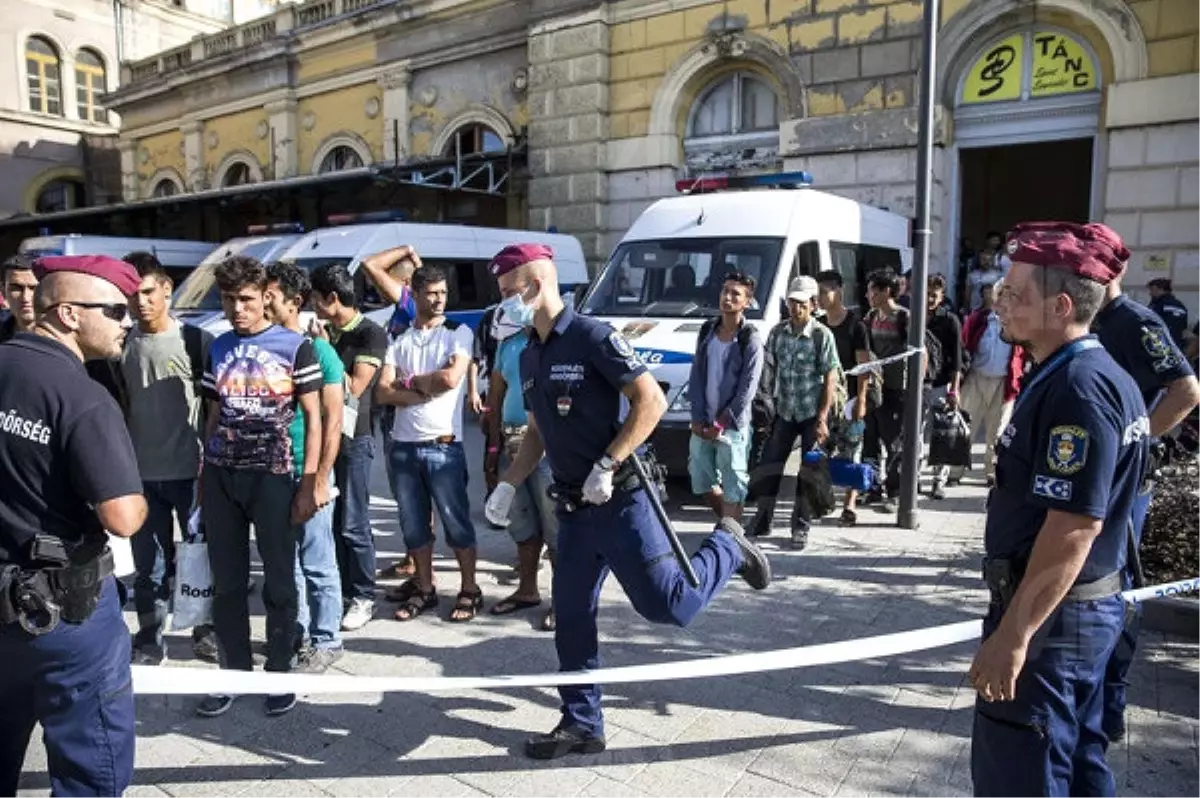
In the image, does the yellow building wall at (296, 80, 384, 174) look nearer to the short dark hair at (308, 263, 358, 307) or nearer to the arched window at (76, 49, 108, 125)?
the arched window at (76, 49, 108, 125)

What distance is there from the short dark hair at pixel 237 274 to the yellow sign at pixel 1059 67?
12355 mm

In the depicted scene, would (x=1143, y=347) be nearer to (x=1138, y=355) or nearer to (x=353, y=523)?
(x=1138, y=355)

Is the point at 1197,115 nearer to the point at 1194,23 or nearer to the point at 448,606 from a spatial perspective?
the point at 1194,23

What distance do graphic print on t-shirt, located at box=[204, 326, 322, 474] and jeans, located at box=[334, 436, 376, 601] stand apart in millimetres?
988

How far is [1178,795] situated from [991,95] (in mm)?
11992

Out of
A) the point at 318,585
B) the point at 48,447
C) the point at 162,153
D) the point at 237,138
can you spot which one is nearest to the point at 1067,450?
the point at 48,447

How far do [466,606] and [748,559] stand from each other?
1790mm

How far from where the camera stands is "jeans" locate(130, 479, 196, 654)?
4.05m

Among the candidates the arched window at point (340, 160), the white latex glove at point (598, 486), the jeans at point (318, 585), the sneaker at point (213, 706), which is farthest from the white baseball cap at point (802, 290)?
the arched window at point (340, 160)

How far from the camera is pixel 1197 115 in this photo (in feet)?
35.9

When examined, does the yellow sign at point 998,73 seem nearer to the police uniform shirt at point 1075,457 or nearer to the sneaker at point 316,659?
the police uniform shirt at point 1075,457

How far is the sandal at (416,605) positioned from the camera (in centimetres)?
466

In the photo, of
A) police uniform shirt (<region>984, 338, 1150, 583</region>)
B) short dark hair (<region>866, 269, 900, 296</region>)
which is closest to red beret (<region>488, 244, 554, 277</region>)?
A: police uniform shirt (<region>984, 338, 1150, 583</region>)

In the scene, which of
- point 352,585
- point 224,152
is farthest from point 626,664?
point 224,152
